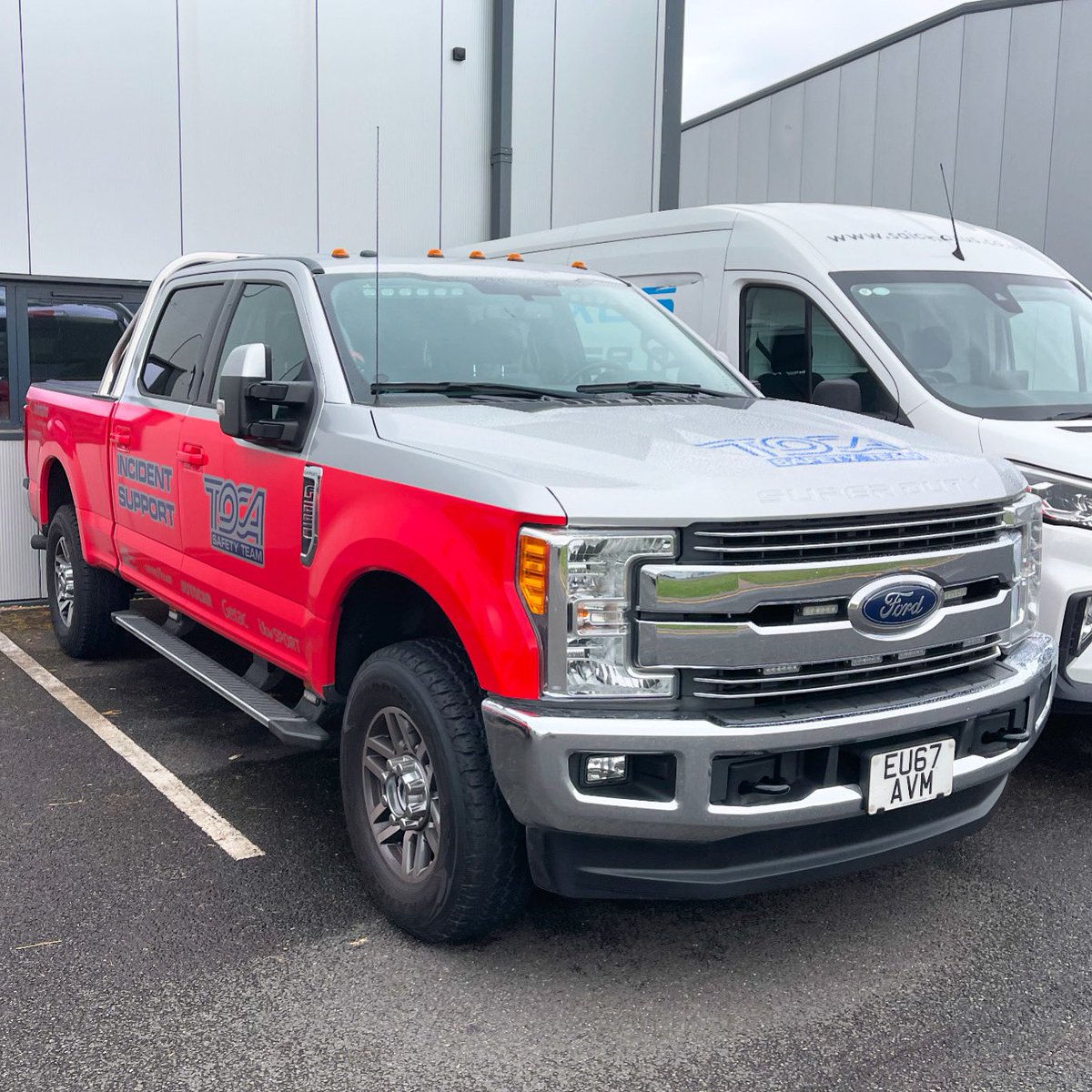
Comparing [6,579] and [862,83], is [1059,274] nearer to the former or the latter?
[6,579]

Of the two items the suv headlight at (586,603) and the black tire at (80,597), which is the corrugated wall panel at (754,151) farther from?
the suv headlight at (586,603)

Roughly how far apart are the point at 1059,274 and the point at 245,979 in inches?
210

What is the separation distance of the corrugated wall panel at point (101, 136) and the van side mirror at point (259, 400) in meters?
5.48

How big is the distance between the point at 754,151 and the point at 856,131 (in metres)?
2.15

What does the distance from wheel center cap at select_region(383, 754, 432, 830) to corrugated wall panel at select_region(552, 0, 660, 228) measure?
852 cm

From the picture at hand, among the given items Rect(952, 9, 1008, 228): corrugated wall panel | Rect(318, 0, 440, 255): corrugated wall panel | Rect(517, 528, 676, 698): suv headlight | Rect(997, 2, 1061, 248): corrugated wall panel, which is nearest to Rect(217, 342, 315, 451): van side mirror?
Rect(517, 528, 676, 698): suv headlight

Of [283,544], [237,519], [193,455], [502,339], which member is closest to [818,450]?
[502,339]

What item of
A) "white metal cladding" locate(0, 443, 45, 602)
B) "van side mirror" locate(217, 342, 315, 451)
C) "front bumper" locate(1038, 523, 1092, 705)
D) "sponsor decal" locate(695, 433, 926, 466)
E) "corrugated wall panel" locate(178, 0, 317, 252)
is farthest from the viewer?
"corrugated wall panel" locate(178, 0, 317, 252)

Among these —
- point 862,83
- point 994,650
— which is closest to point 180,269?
point 994,650

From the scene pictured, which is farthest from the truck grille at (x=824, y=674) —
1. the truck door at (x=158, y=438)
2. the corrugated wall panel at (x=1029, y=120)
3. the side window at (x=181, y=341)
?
the corrugated wall panel at (x=1029, y=120)

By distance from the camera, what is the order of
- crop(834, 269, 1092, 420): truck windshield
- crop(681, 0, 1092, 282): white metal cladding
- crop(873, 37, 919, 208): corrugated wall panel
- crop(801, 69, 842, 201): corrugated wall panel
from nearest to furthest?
crop(834, 269, 1092, 420): truck windshield, crop(681, 0, 1092, 282): white metal cladding, crop(873, 37, 919, 208): corrugated wall panel, crop(801, 69, 842, 201): corrugated wall panel

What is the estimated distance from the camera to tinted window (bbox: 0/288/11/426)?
859cm

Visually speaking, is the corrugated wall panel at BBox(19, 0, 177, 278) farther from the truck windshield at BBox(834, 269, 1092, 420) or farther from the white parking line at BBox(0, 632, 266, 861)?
the truck windshield at BBox(834, 269, 1092, 420)

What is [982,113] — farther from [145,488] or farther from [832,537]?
[832,537]
